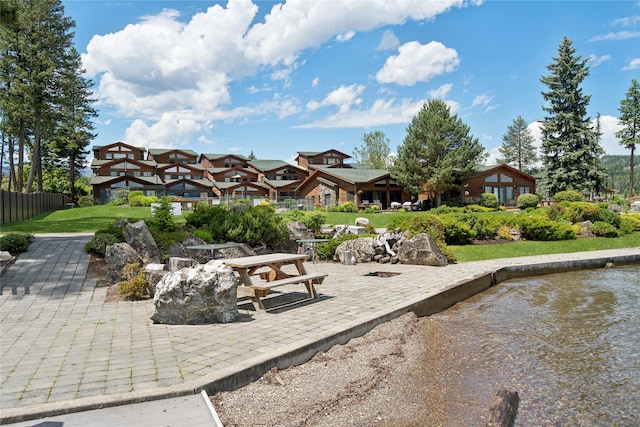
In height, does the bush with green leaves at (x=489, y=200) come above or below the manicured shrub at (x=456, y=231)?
above

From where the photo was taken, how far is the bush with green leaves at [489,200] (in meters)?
39.2

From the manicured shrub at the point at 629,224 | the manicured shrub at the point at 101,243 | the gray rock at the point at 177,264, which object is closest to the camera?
the gray rock at the point at 177,264

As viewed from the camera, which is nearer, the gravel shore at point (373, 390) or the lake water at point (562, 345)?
the gravel shore at point (373, 390)

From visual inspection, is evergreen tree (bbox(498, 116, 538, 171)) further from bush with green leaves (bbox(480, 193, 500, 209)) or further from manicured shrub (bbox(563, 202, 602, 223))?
manicured shrub (bbox(563, 202, 602, 223))

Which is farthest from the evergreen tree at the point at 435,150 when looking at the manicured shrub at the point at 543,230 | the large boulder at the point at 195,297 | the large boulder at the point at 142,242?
the large boulder at the point at 195,297

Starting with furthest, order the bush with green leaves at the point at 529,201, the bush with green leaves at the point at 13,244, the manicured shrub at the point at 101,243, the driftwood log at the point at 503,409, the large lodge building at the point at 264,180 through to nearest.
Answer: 1. the large lodge building at the point at 264,180
2. the bush with green leaves at the point at 529,201
3. the bush with green leaves at the point at 13,244
4. the manicured shrub at the point at 101,243
5. the driftwood log at the point at 503,409

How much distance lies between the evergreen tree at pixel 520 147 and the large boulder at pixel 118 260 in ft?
285

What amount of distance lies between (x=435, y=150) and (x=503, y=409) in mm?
36400

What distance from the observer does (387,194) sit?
4278 cm

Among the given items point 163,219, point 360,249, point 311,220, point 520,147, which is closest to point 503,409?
point 360,249

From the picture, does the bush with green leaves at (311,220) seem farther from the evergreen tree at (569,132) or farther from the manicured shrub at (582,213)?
the evergreen tree at (569,132)

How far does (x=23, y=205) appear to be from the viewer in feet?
79.9

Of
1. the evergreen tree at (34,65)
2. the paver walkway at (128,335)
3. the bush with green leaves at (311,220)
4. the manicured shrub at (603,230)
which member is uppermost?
the evergreen tree at (34,65)

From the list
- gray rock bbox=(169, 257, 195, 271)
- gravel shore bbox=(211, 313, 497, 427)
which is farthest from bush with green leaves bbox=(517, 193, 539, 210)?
gray rock bbox=(169, 257, 195, 271)
